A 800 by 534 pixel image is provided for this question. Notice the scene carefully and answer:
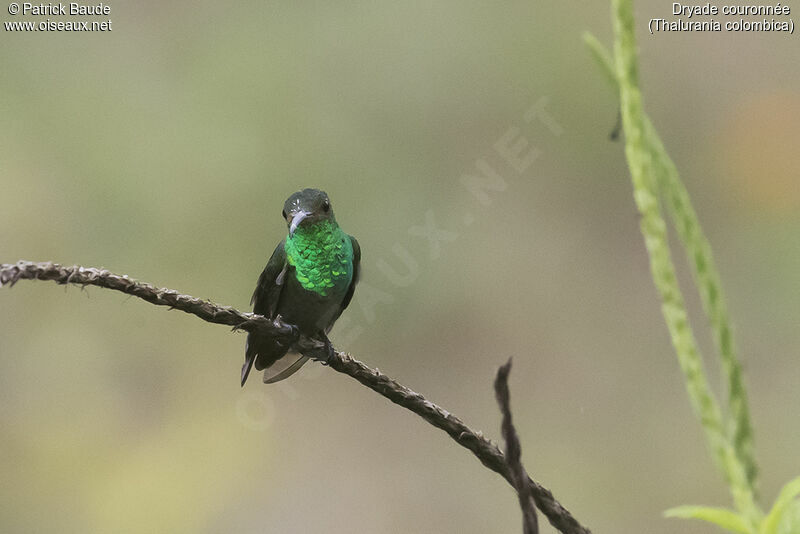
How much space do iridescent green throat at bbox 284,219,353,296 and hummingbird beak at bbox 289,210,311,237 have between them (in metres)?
0.07

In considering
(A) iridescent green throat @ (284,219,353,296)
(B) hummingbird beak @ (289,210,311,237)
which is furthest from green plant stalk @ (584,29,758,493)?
(A) iridescent green throat @ (284,219,353,296)

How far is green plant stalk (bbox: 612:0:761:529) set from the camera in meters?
0.19

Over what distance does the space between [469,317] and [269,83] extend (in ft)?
1.97

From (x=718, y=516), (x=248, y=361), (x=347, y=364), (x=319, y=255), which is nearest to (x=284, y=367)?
(x=248, y=361)

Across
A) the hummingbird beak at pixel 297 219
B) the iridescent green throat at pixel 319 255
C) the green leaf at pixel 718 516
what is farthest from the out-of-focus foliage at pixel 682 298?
the iridescent green throat at pixel 319 255

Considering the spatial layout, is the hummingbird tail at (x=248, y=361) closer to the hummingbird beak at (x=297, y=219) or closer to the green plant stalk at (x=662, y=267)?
the hummingbird beak at (x=297, y=219)

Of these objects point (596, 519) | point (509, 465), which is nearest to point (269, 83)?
point (596, 519)

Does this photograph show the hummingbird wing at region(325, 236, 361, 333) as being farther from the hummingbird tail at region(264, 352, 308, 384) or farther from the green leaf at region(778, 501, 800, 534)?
the green leaf at region(778, 501, 800, 534)

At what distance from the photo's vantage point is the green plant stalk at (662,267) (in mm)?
193

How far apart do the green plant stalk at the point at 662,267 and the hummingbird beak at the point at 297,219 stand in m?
0.63

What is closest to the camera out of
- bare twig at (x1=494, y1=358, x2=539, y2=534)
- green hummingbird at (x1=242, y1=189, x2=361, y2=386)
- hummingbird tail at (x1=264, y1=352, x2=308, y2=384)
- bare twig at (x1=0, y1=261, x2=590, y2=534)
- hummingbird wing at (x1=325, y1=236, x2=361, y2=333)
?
bare twig at (x1=494, y1=358, x2=539, y2=534)

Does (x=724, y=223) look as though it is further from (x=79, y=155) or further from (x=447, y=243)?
(x=79, y=155)

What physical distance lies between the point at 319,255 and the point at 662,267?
0.77 metres

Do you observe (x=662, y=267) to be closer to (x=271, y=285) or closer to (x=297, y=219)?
(x=297, y=219)
